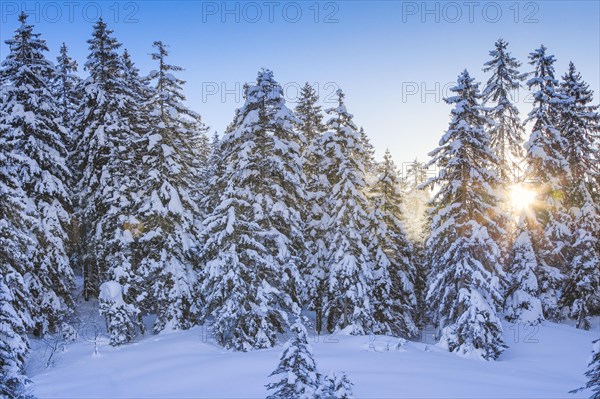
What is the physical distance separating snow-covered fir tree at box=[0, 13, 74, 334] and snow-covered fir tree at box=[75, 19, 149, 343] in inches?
72.1

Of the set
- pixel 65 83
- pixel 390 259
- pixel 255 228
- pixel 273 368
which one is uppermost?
pixel 65 83

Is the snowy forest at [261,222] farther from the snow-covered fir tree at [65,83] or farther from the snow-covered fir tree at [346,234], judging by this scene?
the snow-covered fir tree at [65,83]

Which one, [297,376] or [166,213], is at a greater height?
[166,213]

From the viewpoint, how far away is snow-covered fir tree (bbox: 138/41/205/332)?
20.7 meters

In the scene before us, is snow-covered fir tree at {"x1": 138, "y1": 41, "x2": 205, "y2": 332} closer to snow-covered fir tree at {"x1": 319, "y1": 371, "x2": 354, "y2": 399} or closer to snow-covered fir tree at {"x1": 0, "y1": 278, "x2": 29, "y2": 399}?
snow-covered fir tree at {"x1": 0, "y1": 278, "x2": 29, "y2": 399}

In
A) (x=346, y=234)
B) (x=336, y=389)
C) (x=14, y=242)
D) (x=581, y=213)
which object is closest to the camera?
(x=336, y=389)

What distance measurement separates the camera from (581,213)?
88.6ft

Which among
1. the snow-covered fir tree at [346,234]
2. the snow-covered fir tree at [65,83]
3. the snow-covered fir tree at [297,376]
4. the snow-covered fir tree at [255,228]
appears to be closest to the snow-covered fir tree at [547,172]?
the snow-covered fir tree at [346,234]

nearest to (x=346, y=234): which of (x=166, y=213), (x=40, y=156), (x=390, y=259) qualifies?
(x=390, y=259)

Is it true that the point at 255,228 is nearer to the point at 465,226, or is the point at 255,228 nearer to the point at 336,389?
the point at 465,226

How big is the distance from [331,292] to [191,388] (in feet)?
37.9

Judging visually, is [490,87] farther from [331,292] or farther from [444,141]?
[331,292]

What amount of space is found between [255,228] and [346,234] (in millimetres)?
5989

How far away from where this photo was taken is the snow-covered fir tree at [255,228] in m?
18.2
